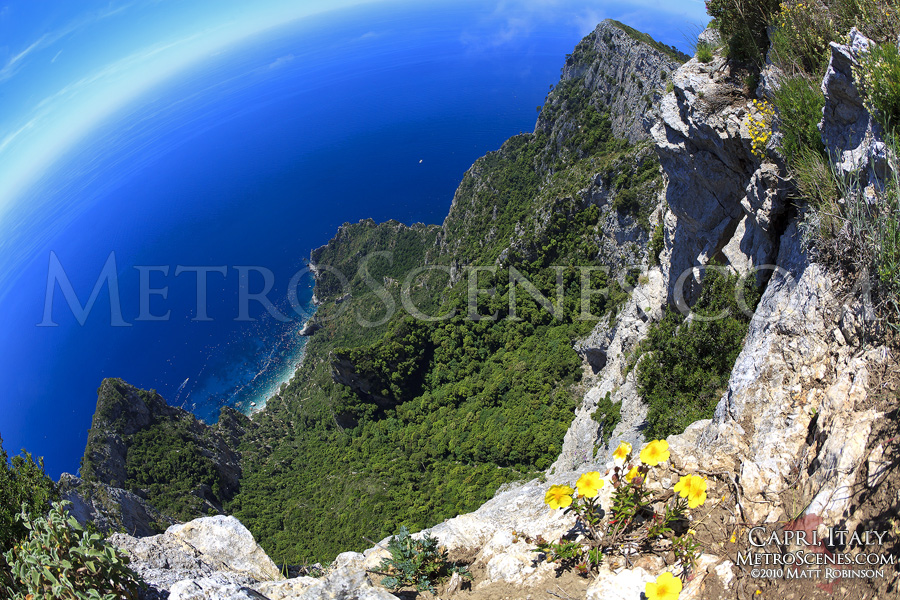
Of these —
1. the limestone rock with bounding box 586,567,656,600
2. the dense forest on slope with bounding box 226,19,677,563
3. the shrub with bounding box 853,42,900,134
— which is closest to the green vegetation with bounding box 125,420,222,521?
the dense forest on slope with bounding box 226,19,677,563

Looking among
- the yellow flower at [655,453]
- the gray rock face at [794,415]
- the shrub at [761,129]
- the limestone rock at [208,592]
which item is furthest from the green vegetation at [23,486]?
the shrub at [761,129]

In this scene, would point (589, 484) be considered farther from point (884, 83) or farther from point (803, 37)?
point (803, 37)

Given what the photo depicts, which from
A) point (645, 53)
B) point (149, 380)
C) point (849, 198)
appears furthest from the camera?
point (149, 380)

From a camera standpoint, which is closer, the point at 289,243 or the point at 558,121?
the point at 558,121

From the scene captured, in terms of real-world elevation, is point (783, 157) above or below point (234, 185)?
below

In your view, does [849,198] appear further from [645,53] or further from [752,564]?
[645,53]

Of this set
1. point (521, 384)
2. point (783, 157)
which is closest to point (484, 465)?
point (521, 384)

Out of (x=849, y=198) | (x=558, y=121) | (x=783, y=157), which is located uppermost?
(x=558, y=121)

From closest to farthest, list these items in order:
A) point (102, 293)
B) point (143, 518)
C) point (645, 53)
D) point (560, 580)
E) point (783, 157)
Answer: point (560, 580) → point (783, 157) → point (143, 518) → point (645, 53) → point (102, 293)
